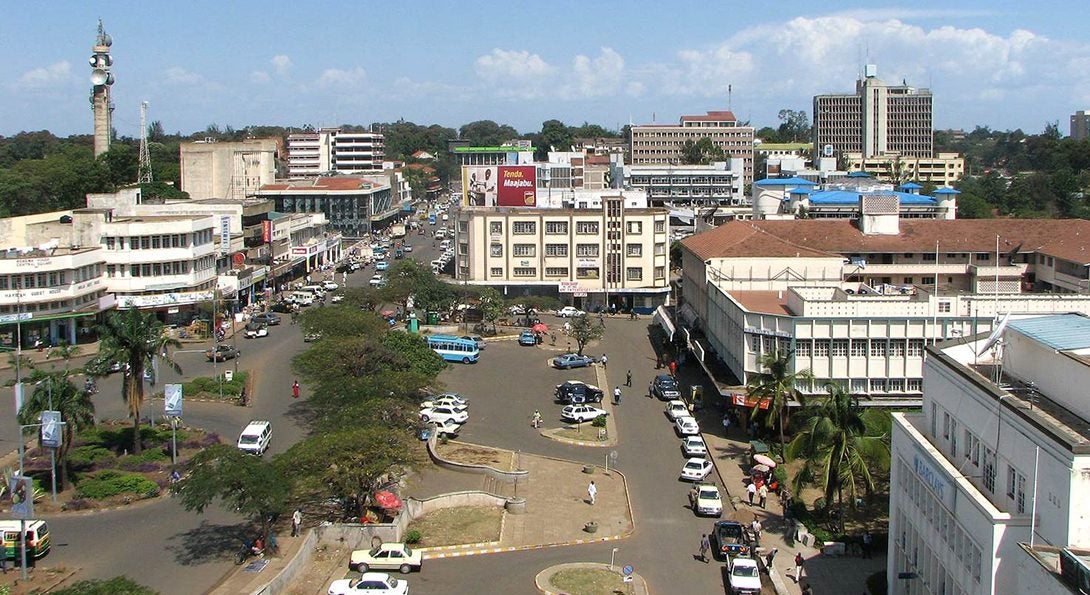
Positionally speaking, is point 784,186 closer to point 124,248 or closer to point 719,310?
point 719,310

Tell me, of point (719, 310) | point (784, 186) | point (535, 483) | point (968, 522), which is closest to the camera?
point (968, 522)

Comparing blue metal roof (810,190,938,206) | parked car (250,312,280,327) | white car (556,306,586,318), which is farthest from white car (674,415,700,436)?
blue metal roof (810,190,938,206)

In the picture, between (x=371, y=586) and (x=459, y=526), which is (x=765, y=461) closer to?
(x=459, y=526)

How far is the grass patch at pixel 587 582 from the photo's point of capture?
27531 mm

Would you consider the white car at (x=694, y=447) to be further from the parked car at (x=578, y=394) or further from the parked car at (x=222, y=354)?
the parked car at (x=222, y=354)

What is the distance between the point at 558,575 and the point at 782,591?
18.7ft

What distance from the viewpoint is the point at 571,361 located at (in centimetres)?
5712

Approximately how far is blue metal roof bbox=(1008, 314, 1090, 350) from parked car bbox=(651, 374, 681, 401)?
2553 cm

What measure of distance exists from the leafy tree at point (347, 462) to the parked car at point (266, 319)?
Result: 113 ft

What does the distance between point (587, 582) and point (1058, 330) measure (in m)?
12.8

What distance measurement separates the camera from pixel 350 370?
1681 inches

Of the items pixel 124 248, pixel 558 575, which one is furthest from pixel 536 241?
pixel 558 575

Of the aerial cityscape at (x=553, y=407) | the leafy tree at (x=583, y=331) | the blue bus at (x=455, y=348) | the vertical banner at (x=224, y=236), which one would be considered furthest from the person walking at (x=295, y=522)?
the vertical banner at (x=224, y=236)

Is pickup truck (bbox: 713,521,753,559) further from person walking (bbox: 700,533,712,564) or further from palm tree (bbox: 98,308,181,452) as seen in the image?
palm tree (bbox: 98,308,181,452)
